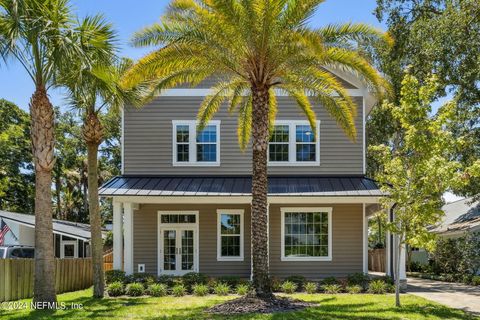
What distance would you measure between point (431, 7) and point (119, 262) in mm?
18307

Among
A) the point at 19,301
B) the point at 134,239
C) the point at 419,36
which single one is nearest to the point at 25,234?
the point at 134,239

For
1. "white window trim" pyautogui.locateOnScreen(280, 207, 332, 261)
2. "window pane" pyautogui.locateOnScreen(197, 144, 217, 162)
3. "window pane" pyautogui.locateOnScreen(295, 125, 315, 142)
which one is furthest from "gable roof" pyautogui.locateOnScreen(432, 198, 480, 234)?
"window pane" pyautogui.locateOnScreen(197, 144, 217, 162)

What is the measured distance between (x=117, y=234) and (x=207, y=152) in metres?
4.80

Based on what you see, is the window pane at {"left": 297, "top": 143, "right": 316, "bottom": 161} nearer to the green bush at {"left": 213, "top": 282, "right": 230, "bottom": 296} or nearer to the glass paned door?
the glass paned door

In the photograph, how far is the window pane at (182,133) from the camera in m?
21.6

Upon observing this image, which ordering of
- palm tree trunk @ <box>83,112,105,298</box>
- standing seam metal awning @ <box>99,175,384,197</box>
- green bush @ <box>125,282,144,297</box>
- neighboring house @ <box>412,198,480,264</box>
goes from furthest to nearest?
neighboring house @ <box>412,198,480,264</box> < standing seam metal awning @ <box>99,175,384,197</box> < green bush @ <box>125,282,144,297</box> < palm tree trunk @ <box>83,112,105,298</box>

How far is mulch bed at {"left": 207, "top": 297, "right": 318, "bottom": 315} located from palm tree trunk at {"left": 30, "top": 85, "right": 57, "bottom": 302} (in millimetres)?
3892

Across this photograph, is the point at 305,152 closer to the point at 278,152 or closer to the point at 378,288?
the point at 278,152

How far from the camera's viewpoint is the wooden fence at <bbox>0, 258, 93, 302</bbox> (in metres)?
15.2

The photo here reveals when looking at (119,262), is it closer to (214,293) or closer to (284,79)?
(214,293)

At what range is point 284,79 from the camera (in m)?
15.1

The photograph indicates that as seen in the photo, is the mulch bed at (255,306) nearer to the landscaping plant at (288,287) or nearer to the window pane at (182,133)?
the landscaping plant at (288,287)

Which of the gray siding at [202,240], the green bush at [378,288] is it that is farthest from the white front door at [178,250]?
the green bush at [378,288]

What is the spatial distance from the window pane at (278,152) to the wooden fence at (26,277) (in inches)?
325
